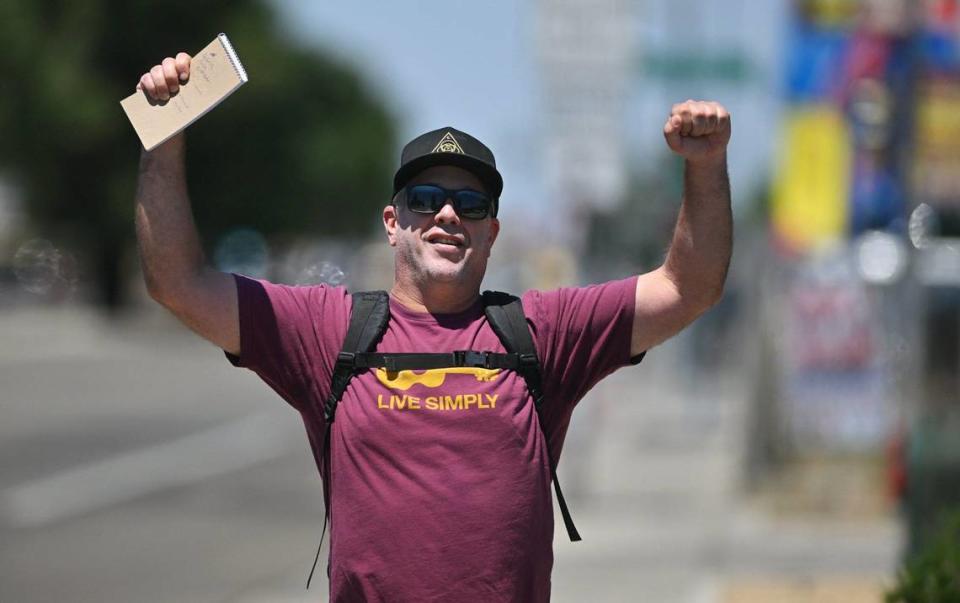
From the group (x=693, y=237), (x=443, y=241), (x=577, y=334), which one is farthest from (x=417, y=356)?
(x=693, y=237)

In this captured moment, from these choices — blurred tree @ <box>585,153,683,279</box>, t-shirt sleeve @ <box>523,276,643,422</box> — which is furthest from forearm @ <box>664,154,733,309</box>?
blurred tree @ <box>585,153,683,279</box>

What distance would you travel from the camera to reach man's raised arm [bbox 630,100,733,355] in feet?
12.4

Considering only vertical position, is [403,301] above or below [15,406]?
above

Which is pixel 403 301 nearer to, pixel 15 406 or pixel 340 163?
pixel 15 406

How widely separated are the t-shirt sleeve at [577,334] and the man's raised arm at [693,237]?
0.13 ft

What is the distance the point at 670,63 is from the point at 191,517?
7935mm

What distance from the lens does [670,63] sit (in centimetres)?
1897

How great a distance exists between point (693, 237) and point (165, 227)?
1132 mm

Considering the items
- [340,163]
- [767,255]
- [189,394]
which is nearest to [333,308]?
[767,255]

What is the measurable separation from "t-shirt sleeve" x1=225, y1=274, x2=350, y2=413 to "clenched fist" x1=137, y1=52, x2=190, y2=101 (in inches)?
16.7

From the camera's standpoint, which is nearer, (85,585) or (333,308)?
(333,308)

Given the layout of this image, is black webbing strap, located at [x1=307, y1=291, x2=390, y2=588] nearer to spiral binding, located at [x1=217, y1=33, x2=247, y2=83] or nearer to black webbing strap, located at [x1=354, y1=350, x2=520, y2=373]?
black webbing strap, located at [x1=354, y1=350, x2=520, y2=373]

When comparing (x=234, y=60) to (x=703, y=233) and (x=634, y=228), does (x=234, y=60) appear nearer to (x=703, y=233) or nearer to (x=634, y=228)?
(x=703, y=233)

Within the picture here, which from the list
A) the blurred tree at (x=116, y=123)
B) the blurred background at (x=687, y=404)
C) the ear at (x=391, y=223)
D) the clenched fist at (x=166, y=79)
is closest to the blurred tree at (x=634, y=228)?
the blurred background at (x=687, y=404)
